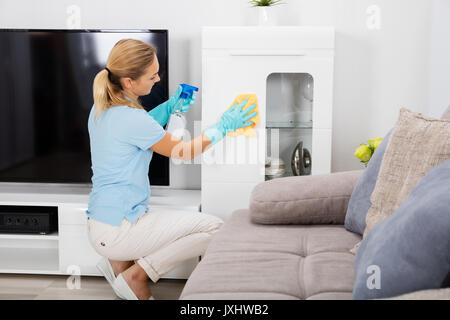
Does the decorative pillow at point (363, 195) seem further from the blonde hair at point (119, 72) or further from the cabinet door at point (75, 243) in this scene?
the cabinet door at point (75, 243)

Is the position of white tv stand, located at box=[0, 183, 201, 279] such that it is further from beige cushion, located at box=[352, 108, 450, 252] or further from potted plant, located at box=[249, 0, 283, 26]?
beige cushion, located at box=[352, 108, 450, 252]

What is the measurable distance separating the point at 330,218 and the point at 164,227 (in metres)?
0.69

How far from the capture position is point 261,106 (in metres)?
2.45

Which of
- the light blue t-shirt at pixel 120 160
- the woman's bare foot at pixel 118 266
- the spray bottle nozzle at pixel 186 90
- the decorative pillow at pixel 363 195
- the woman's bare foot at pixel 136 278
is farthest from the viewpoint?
the spray bottle nozzle at pixel 186 90

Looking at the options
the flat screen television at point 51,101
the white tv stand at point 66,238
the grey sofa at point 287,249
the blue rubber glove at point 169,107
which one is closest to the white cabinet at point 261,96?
the blue rubber glove at point 169,107

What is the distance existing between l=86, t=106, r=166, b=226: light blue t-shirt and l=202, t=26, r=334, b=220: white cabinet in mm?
493

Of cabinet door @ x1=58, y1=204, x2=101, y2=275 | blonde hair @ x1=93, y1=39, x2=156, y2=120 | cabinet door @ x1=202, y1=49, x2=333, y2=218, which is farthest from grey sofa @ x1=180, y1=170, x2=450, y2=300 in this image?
cabinet door @ x1=58, y1=204, x2=101, y2=275

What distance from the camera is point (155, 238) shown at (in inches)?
80.5

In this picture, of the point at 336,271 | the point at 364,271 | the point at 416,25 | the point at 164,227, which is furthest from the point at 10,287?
the point at 416,25

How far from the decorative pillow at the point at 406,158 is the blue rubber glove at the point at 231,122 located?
90 cm

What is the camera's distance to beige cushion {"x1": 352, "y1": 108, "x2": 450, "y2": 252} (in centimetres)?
127

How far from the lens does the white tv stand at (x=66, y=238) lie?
2514 millimetres

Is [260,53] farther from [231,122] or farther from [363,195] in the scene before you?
[363,195]
